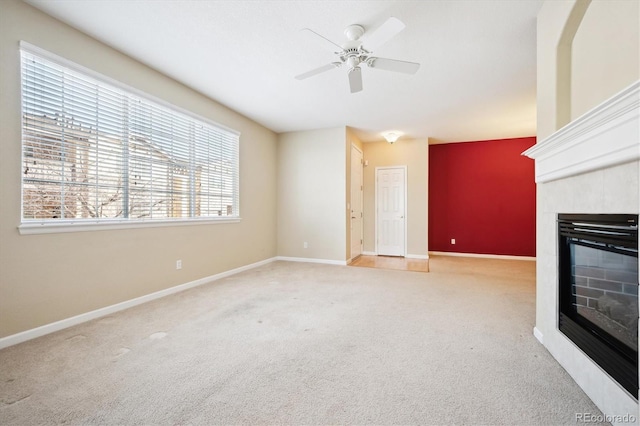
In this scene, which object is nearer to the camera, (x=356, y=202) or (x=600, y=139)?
(x=600, y=139)

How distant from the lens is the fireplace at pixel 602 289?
1.25 meters

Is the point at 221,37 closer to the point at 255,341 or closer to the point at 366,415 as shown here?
the point at 255,341

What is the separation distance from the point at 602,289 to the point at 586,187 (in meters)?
0.59

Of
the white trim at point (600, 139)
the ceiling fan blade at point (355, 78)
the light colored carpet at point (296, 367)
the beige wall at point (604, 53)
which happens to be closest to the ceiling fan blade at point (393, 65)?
the ceiling fan blade at point (355, 78)

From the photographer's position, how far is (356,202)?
6.03m

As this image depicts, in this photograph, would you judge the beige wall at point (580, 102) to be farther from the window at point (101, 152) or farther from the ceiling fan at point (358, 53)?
the window at point (101, 152)

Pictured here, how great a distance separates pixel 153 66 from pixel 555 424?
4412mm

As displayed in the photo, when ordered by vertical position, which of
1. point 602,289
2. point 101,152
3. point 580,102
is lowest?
point 602,289

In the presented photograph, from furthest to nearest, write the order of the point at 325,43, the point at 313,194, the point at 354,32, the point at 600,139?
1. the point at 313,194
2. the point at 325,43
3. the point at 354,32
4. the point at 600,139

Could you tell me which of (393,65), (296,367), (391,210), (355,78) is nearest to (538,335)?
(296,367)

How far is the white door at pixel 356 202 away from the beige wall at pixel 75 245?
2707mm

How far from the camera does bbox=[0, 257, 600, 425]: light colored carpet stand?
1.38m

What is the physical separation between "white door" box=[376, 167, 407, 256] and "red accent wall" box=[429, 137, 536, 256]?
94 centimetres

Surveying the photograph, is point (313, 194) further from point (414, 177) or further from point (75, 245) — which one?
point (75, 245)
